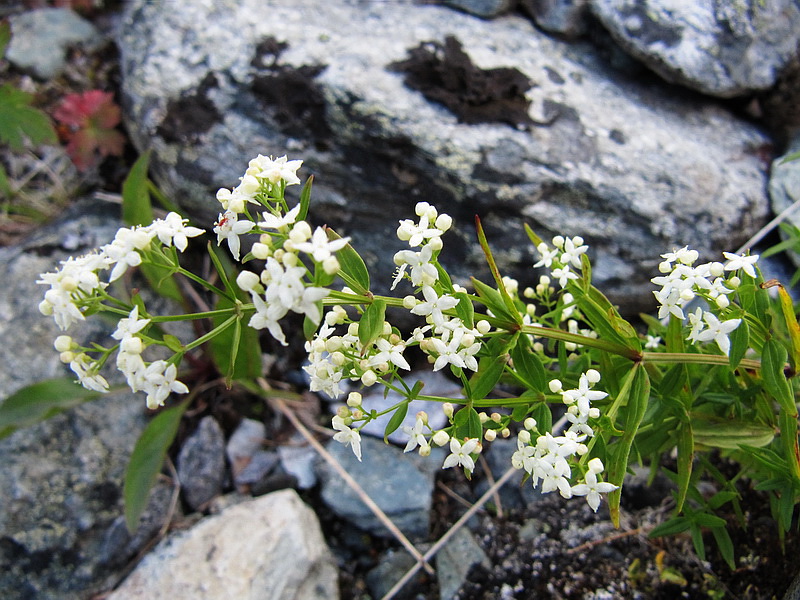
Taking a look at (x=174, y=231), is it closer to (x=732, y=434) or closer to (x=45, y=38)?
(x=732, y=434)

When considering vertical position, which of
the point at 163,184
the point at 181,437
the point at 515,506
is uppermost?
the point at 163,184

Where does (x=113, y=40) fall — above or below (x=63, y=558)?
above

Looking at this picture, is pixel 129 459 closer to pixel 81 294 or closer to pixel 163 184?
pixel 163 184

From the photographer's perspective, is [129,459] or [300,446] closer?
[129,459]

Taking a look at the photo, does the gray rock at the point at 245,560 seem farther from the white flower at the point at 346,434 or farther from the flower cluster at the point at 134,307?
the flower cluster at the point at 134,307

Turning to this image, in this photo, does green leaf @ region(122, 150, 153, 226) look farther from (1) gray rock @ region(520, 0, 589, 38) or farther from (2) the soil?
(1) gray rock @ region(520, 0, 589, 38)

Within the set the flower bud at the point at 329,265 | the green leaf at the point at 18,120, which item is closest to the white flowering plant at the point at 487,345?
the flower bud at the point at 329,265

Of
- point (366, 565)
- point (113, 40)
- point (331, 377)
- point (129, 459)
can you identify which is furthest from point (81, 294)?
point (113, 40)

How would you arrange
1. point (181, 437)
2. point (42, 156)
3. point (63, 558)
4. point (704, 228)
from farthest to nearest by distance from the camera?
point (42, 156)
point (181, 437)
point (704, 228)
point (63, 558)
